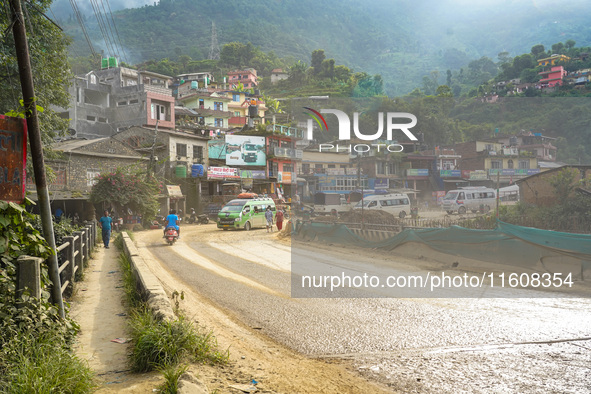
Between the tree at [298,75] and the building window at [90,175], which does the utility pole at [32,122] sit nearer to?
the building window at [90,175]

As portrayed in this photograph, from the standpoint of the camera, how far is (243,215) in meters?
29.9

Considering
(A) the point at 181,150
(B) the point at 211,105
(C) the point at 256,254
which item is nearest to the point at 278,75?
(B) the point at 211,105

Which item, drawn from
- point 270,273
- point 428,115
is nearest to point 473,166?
point 428,115

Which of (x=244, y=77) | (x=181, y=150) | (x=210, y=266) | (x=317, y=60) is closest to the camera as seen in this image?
(x=210, y=266)

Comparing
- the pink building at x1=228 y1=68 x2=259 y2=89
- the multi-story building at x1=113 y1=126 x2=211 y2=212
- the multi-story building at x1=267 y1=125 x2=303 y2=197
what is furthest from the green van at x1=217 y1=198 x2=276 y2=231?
the pink building at x1=228 y1=68 x2=259 y2=89

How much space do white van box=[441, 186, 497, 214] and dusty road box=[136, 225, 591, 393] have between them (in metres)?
25.8

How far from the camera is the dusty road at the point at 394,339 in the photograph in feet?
16.3

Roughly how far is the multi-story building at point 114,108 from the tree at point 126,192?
20.8m

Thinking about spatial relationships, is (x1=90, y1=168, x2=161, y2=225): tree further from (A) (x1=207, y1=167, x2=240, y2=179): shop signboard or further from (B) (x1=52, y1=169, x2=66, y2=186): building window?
(A) (x1=207, y1=167, x2=240, y2=179): shop signboard

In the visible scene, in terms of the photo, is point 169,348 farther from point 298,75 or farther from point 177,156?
point 298,75

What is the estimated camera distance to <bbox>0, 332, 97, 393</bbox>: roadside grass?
3.85m

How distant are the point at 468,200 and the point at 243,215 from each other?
58.9 ft

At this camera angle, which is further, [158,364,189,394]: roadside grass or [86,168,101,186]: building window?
[86,168,101,186]: building window

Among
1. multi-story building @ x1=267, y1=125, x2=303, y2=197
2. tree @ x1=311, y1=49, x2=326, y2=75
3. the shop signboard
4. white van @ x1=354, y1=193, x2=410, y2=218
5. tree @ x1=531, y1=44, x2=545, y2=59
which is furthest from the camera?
tree @ x1=311, y1=49, x2=326, y2=75
